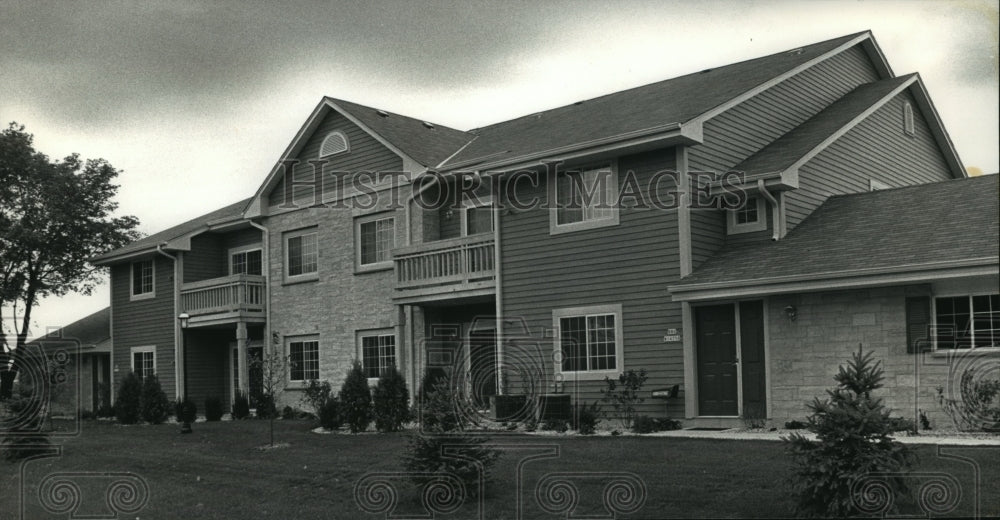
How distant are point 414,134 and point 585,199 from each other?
754 centimetres

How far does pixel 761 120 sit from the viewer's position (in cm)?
2092

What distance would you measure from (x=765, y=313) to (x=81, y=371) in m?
27.4

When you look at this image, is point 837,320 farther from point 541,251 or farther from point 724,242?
point 541,251

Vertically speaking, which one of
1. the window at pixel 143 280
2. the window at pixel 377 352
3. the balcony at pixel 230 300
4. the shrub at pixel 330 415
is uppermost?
the window at pixel 143 280

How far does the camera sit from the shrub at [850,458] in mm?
9094

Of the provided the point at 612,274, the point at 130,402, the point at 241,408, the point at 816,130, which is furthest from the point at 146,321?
the point at 816,130

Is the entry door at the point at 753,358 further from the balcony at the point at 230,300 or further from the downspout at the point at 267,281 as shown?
the balcony at the point at 230,300

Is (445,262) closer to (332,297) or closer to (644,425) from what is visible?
(332,297)

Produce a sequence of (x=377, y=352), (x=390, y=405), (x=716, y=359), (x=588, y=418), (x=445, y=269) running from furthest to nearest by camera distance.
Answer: (x=377, y=352), (x=445, y=269), (x=390, y=405), (x=716, y=359), (x=588, y=418)

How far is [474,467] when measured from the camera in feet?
38.5

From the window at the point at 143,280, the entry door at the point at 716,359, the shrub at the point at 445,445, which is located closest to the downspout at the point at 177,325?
the window at the point at 143,280

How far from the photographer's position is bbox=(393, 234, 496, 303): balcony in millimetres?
21656

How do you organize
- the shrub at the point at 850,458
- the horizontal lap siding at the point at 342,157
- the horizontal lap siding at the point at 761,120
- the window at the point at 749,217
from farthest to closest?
1. the horizontal lap siding at the point at 342,157
2. the window at the point at 749,217
3. the horizontal lap siding at the point at 761,120
4. the shrub at the point at 850,458

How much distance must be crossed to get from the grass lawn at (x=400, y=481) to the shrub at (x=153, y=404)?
23.2 feet
